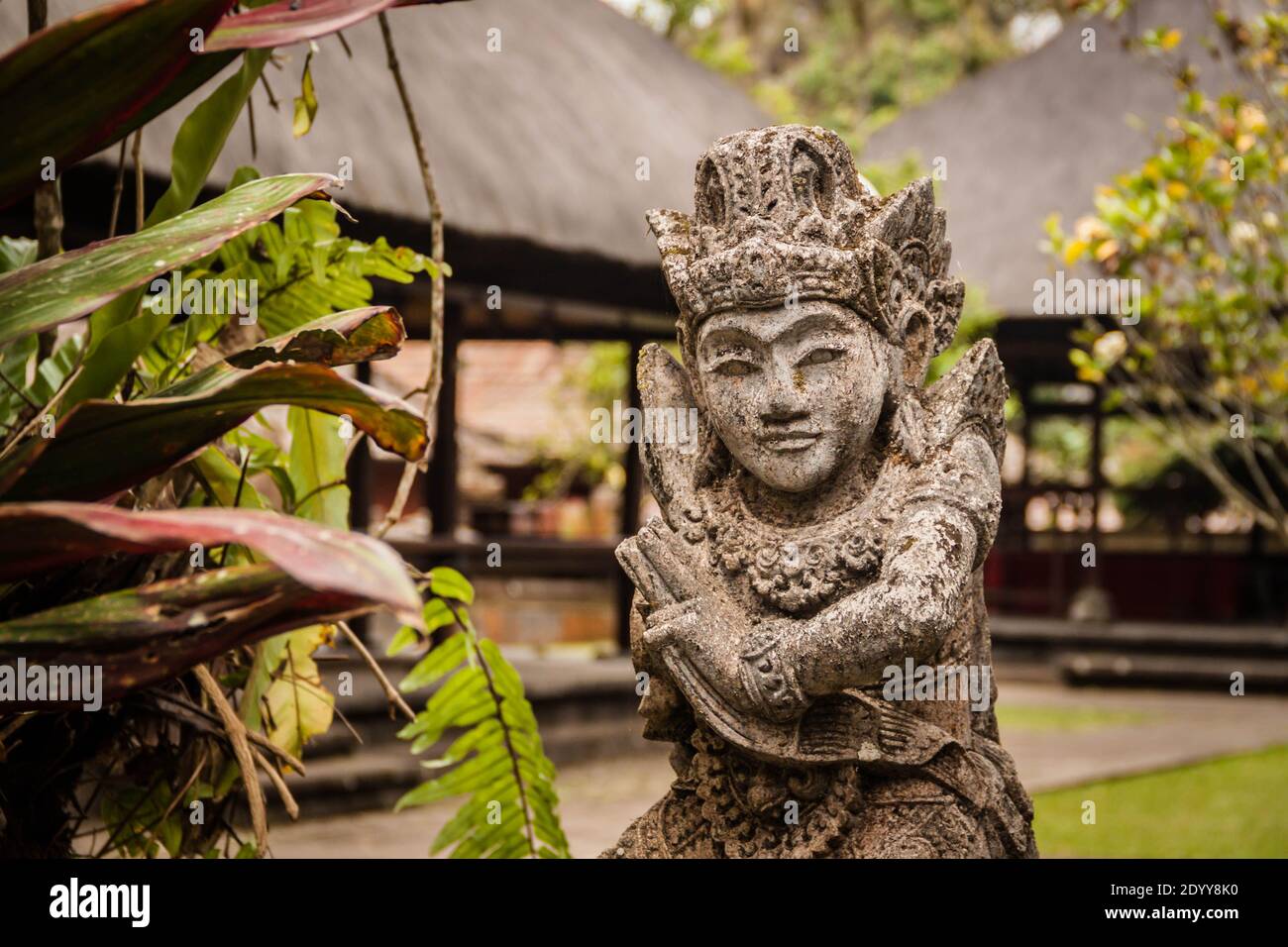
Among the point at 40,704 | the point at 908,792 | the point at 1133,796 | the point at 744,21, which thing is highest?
the point at 744,21

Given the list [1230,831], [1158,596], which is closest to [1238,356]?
[1230,831]

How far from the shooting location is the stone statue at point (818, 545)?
2.64 m

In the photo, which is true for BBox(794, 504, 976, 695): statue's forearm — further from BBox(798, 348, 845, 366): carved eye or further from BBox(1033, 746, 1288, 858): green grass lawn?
BBox(1033, 746, 1288, 858): green grass lawn

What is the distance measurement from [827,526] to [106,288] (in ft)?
4.22

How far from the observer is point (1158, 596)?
15.6 meters

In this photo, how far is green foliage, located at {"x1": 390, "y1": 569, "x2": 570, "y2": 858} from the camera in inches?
129

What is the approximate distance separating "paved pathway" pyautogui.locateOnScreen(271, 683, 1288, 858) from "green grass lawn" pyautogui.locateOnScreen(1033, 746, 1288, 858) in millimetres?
185

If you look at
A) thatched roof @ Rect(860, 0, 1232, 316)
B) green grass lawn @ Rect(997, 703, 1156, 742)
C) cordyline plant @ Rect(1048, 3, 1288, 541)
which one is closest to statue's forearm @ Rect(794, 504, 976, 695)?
cordyline plant @ Rect(1048, 3, 1288, 541)

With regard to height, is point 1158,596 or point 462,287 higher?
point 462,287

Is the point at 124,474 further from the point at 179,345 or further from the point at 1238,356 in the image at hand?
the point at 1238,356

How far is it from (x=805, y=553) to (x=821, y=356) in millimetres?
341

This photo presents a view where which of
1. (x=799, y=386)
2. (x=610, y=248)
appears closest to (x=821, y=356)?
(x=799, y=386)

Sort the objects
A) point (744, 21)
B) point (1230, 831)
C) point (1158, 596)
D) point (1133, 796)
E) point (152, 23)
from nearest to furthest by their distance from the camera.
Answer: point (152, 23) < point (1230, 831) < point (1133, 796) < point (1158, 596) < point (744, 21)

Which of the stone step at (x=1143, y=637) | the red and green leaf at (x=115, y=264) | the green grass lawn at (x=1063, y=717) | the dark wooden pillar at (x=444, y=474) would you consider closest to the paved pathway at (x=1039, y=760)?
the green grass lawn at (x=1063, y=717)
